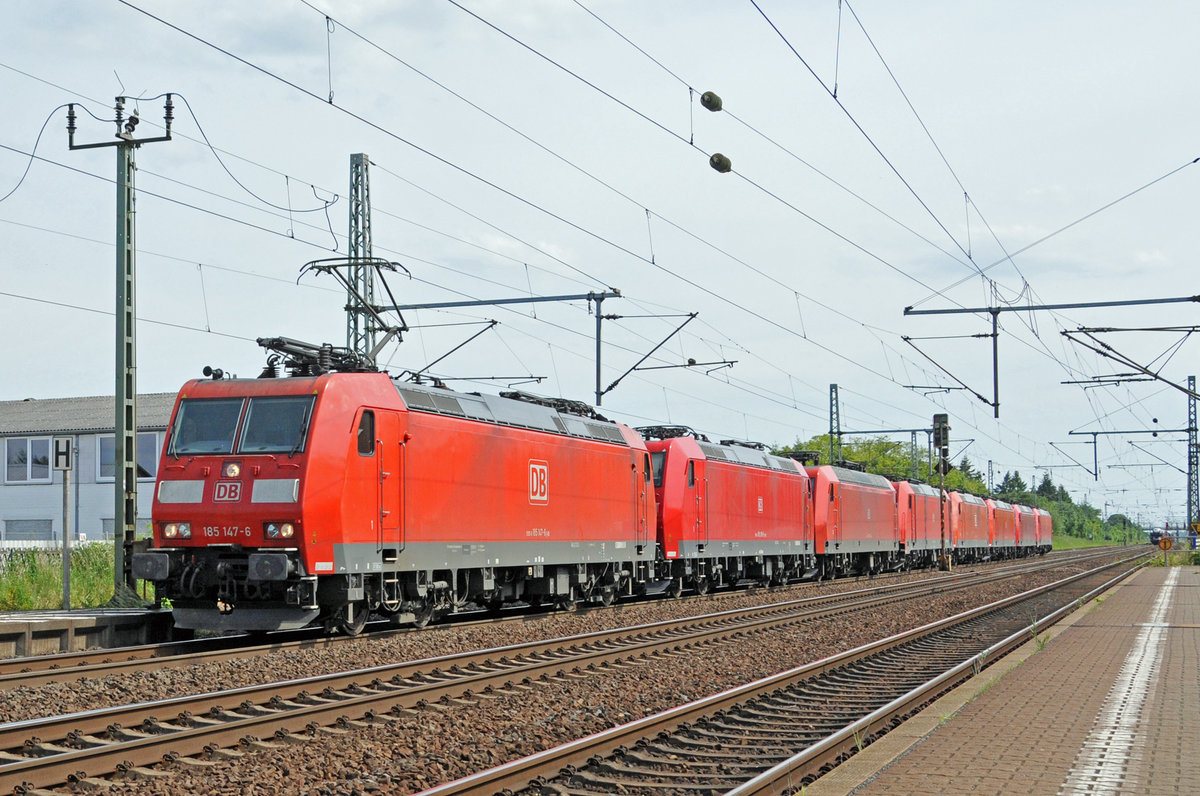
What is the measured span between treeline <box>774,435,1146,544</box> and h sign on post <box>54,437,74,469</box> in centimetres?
2642

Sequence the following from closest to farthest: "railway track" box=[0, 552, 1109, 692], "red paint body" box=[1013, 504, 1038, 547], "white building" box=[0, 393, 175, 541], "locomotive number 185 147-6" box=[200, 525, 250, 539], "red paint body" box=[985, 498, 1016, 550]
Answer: "railway track" box=[0, 552, 1109, 692] → "locomotive number 185 147-6" box=[200, 525, 250, 539] → "white building" box=[0, 393, 175, 541] → "red paint body" box=[985, 498, 1016, 550] → "red paint body" box=[1013, 504, 1038, 547]

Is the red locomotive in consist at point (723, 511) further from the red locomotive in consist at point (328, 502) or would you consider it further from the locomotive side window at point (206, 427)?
the locomotive side window at point (206, 427)

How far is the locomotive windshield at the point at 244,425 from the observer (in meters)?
15.8

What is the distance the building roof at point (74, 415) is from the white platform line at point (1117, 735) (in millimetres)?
37961

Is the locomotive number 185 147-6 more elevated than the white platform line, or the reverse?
the locomotive number 185 147-6

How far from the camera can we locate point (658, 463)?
27438 millimetres

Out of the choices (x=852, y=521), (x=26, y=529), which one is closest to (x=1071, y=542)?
(x=852, y=521)

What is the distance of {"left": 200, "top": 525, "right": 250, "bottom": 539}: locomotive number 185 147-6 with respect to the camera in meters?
15.6

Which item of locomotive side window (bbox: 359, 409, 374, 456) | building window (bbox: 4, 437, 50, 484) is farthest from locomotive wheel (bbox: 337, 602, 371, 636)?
building window (bbox: 4, 437, 50, 484)

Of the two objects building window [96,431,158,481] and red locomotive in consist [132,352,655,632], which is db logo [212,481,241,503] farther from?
building window [96,431,158,481]

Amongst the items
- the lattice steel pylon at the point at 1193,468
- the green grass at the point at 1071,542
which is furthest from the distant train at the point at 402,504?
the green grass at the point at 1071,542

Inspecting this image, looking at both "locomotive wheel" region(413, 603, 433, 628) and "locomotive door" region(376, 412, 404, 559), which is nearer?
"locomotive door" region(376, 412, 404, 559)

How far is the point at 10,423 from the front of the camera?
4916cm

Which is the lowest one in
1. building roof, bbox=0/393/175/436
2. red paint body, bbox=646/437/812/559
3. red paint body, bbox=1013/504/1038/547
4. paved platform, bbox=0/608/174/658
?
red paint body, bbox=1013/504/1038/547
